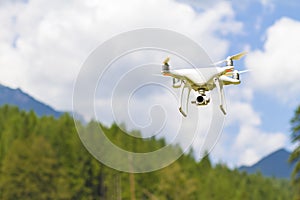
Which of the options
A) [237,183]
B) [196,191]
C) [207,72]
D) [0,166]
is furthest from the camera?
[237,183]

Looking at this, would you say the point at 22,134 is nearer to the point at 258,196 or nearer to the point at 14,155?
the point at 14,155

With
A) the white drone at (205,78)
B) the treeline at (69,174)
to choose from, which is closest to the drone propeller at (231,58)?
the white drone at (205,78)

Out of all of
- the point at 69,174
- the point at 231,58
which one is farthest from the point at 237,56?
the point at 69,174

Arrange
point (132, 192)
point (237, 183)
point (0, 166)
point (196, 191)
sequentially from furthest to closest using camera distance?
1. point (237, 183)
2. point (196, 191)
3. point (0, 166)
4. point (132, 192)

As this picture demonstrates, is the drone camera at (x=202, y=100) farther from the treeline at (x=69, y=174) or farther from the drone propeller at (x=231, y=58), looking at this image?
the treeline at (x=69, y=174)

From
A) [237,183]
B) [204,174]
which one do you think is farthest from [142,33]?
[237,183]

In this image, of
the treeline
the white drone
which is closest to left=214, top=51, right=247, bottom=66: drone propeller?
the white drone

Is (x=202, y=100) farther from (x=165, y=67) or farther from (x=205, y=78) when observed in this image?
(x=165, y=67)
